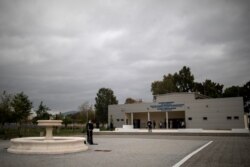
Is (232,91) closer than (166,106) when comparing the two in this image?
No

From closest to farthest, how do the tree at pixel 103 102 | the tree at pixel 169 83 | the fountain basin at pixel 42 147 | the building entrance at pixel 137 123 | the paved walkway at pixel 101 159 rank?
the paved walkway at pixel 101 159, the fountain basin at pixel 42 147, the building entrance at pixel 137 123, the tree at pixel 169 83, the tree at pixel 103 102

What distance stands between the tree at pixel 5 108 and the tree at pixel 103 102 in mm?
42726

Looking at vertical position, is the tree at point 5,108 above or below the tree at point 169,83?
below

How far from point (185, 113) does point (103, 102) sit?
41912mm

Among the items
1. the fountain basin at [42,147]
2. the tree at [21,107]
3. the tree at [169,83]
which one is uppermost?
the tree at [169,83]

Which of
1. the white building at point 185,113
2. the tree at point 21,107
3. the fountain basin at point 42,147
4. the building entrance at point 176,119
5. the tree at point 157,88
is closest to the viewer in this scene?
the fountain basin at point 42,147

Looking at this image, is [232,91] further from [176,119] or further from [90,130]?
[90,130]

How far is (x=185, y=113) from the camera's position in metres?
48.9

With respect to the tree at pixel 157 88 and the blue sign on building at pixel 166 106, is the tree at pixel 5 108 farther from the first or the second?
the tree at pixel 157 88

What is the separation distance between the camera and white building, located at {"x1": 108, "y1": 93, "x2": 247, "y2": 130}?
44406 millimetres

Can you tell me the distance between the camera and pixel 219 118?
45156 millimetres

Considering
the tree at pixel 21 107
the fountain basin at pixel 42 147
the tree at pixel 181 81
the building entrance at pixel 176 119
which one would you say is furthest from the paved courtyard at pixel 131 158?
the tree at pixel 181 81

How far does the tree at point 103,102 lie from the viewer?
84375mm

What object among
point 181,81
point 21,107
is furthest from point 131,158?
point 181,81
